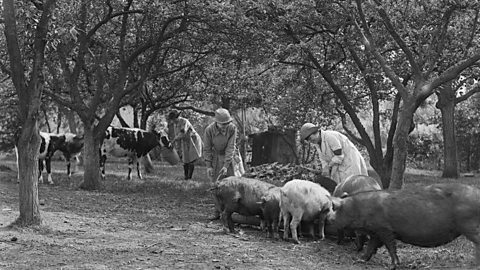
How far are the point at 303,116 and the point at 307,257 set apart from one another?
1476 cm

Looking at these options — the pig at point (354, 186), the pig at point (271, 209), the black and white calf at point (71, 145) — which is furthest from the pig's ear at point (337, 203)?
the black and white calf at point (71, 145)

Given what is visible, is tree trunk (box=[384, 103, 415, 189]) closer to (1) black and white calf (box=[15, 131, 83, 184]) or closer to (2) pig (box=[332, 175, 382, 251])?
(2) pig (box=[332, 175, 382, 251])

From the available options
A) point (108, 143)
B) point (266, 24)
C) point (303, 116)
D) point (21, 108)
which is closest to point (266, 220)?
point (21, 108)

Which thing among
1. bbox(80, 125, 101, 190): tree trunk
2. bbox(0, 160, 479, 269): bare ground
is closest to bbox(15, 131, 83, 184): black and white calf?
bbox(80, 125, 101, 190): tree trunk

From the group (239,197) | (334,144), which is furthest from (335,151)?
(239,197)

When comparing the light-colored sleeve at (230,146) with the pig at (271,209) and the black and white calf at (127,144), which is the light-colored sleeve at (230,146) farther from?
the black and white calf at (127,144)

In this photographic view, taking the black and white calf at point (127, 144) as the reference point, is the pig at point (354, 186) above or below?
below

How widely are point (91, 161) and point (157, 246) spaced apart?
24.0 ft

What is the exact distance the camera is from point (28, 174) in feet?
30.2

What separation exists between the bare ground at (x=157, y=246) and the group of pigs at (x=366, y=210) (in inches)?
12.0

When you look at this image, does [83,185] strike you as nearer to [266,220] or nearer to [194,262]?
[266,220]

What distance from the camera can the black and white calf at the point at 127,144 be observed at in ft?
60.1

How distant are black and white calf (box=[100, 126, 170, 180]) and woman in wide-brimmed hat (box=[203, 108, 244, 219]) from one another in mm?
7094

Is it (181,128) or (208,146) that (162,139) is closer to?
(181,128)
